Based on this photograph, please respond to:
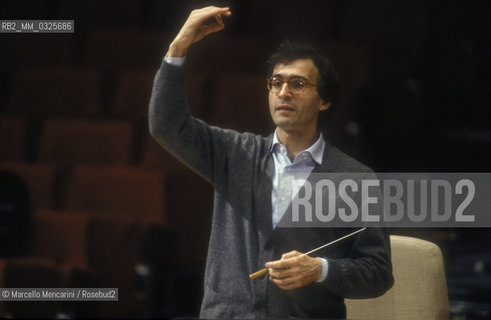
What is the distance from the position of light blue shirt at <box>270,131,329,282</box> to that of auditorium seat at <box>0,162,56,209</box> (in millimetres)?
736

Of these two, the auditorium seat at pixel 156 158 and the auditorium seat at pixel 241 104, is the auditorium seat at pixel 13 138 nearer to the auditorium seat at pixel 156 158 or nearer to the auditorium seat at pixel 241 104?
the auditorium seat at pixel 156 158

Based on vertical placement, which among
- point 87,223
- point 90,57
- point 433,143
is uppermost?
Result: point 90,57

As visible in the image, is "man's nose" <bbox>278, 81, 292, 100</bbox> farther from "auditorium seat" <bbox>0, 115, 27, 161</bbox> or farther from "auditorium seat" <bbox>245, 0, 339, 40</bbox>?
"auditorium seat" <bbox>245, 0, 339, 40</bbox>

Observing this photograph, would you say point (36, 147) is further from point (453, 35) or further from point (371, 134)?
point (453, 35)

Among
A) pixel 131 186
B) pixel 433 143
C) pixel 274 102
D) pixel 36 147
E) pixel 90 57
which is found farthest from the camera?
pixel 90 57

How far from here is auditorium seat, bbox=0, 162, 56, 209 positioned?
3.67 ft

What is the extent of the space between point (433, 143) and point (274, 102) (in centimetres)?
54

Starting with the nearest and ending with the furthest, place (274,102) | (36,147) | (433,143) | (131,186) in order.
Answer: (274,102) → (433,143) → (131,186) → (36,147)

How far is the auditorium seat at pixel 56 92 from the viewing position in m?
1.30

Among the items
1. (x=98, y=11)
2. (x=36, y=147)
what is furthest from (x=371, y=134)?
Result: (x=98, y=11)

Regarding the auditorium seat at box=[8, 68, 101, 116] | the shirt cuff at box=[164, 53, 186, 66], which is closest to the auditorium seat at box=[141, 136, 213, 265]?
the auditorium seat at box=[8, 68, 101, 116]

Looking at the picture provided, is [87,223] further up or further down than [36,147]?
further down

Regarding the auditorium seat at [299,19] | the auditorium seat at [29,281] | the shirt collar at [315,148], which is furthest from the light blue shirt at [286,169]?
the auditorium seat at [299,19]

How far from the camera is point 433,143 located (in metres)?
0.93
